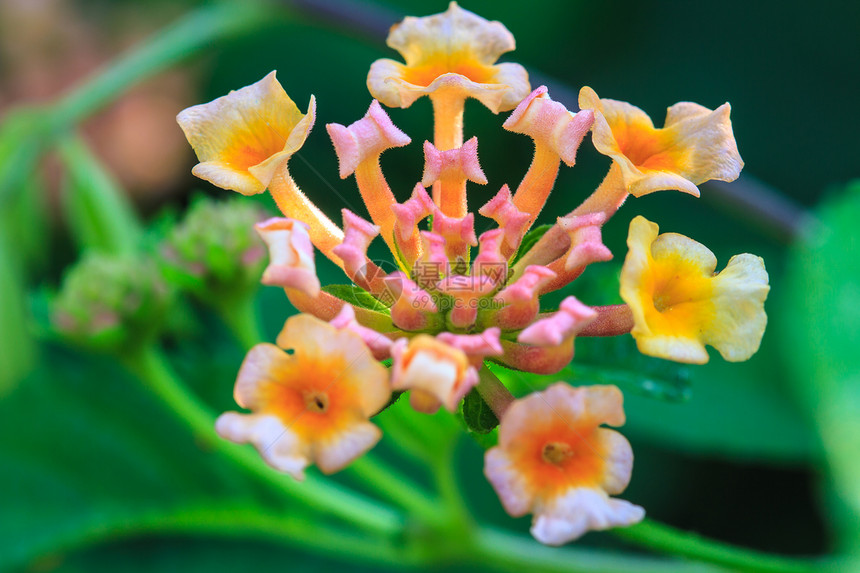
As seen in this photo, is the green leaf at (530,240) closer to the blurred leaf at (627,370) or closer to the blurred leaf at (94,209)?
the blurred leaf at (627,370)

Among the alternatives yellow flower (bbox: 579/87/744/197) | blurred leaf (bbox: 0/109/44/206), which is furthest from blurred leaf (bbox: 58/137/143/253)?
yellow flower (bbox: 579/87/744/197)

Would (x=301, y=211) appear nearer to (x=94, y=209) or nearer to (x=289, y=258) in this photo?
(x=289, y=258)

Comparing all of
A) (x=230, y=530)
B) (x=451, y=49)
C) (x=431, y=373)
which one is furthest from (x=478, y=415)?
(x=230, y=530)

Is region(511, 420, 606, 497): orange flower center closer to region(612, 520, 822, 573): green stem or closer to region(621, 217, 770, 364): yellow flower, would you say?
region(621, 217, 770, 364): yellow flower

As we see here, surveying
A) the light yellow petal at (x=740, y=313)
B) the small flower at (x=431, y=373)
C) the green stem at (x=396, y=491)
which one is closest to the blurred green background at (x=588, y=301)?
the green stem at (x=396, y=491)

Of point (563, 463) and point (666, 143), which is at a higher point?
point (666, 143)

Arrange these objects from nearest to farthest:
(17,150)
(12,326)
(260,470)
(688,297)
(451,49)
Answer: (688,297) → (451,49) → (260,470) → (12,326) → (17,150)
